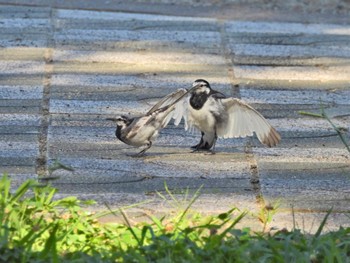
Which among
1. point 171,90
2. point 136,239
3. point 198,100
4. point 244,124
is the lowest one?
point 136,239

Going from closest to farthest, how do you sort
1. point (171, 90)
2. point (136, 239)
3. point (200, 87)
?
point (136, 239)
point (200, 87)
point (171, 90)

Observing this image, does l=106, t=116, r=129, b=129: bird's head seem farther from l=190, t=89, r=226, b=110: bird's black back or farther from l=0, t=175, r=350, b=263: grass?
l=0, t=175, r=350, b=263: grass

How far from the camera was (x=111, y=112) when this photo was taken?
22.5 ft

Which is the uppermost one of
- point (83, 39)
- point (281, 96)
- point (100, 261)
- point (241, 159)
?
point (83, 39)

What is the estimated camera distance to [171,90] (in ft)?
24.1

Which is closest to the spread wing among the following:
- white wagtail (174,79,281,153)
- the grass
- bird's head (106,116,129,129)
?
white wagtail (174,79,281,153)

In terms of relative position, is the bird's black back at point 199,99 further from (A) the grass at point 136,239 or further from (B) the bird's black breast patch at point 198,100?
(A) the grass at point 136,239

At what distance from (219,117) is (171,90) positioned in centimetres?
129

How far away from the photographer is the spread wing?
19.8ft

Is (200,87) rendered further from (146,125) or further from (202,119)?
(146,125)

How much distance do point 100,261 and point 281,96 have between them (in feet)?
11.6

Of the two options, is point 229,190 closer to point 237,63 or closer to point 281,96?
point 281,96

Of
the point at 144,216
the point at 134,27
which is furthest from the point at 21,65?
the point at 144,216

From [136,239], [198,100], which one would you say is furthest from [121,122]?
[136,239]
